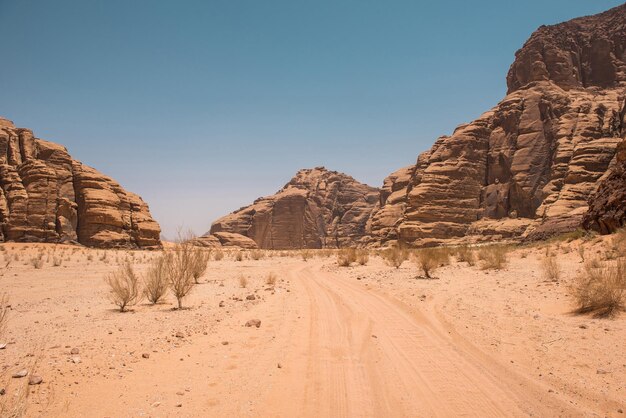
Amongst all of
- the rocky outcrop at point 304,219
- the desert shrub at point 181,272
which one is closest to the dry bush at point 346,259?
the desert shrub at point 181,272

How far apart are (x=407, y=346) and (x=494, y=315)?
2595 millimetres

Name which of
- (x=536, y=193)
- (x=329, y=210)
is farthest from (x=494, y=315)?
(x=329, y=210)

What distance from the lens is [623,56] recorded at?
240 feet

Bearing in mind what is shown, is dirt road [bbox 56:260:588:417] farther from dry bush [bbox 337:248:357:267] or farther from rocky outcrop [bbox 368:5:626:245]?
rocky outcrop [bbox 368:5:626:245]

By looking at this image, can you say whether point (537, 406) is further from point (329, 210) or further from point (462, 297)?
point (329, 210)

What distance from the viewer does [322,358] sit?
487 centimetres

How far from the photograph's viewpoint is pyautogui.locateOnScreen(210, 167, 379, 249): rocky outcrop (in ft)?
363

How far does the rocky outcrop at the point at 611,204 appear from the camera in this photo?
18.1m

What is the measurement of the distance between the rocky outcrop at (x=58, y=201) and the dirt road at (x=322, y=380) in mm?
39223

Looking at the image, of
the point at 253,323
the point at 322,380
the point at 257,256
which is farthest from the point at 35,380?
the point at 257,256

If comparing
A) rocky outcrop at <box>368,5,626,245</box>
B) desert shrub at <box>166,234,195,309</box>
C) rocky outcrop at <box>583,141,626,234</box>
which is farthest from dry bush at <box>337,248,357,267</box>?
rocky outcrop at <box>368,5,626,245</box>

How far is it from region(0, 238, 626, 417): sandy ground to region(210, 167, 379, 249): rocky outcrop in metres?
98.5

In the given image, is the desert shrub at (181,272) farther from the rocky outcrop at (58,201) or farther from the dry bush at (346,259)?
the rocky outcrop at (58,201)

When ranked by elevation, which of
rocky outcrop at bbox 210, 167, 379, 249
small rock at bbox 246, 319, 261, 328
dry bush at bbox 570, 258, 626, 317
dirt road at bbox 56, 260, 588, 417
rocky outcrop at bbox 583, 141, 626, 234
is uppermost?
rocky outcrop at bbox 210, 167, 379, 249
